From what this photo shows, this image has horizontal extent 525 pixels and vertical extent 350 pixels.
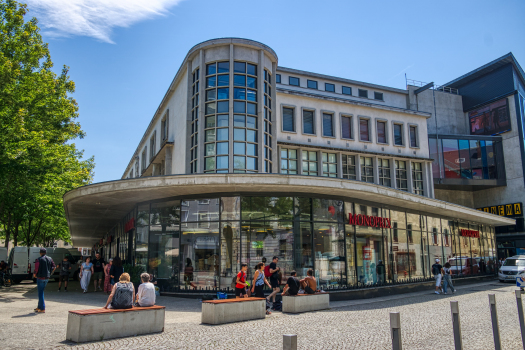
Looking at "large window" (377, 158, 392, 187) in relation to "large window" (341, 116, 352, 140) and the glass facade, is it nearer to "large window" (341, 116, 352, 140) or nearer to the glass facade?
"large window" (341, 116, 352, 140)

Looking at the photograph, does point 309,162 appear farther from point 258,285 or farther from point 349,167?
point 258,285

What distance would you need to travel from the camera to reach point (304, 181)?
53.0 feet

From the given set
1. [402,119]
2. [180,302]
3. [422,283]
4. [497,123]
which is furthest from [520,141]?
[180,302]

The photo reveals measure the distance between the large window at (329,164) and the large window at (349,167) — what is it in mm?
955

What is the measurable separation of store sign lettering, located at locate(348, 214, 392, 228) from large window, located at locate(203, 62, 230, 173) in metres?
7.76

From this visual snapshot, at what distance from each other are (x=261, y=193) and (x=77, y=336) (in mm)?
9833

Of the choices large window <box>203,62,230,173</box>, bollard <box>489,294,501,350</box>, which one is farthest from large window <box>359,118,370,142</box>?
bollard <box>489,294,501,350</box>

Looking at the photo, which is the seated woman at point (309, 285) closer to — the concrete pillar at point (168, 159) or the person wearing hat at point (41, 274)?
the person wearing hat at point (41, 274)

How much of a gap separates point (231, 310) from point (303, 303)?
3129 millimetres

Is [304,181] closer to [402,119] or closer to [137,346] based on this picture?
[137,346]

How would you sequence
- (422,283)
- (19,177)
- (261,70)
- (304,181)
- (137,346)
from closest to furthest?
(137,346) → (304,181) → (19,177) → (422,283) → (261,70)

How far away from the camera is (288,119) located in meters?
33.9

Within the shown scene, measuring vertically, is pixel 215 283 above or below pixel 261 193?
below

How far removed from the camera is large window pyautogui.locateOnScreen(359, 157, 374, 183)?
36.5 metres
